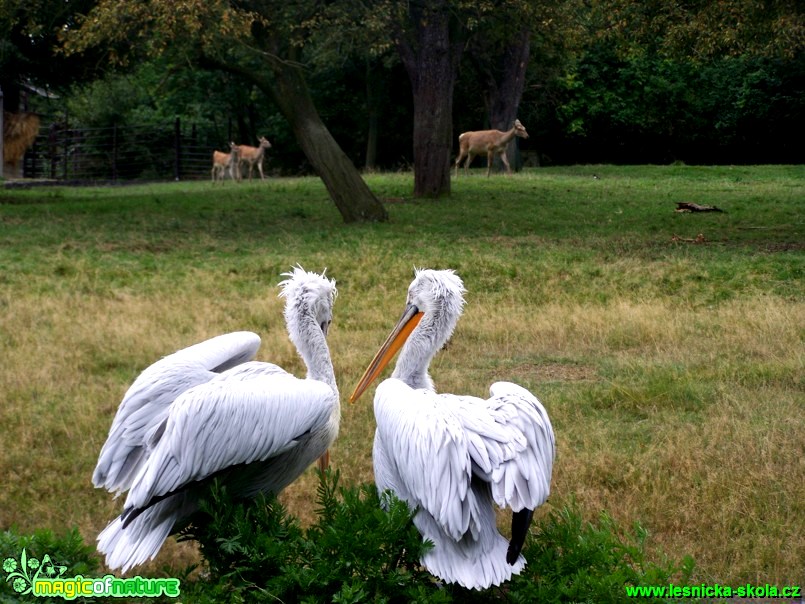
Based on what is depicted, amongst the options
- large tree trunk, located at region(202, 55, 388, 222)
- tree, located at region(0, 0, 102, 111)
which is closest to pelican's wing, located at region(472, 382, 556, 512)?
large tree trunk, located at region(202, 55, 388, 222)

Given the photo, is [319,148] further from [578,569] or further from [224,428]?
[578,569]

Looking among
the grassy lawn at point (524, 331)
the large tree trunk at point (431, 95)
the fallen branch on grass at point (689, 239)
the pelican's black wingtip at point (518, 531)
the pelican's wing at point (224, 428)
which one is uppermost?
the large tree trunk at point (431, 95)

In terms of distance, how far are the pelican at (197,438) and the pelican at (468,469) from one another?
41 cm

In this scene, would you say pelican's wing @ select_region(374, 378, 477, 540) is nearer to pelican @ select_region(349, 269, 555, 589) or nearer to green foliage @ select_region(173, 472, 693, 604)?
pelican @ select_region(349, 269, 555, 589)

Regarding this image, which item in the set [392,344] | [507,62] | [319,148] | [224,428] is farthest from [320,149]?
[507,62]

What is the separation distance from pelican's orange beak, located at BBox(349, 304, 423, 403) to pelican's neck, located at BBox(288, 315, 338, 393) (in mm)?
261

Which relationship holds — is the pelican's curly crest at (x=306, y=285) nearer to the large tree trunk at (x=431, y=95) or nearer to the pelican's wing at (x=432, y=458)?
the pelican's wing at (x=432, y=458)

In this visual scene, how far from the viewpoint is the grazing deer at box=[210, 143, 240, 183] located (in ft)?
83.5

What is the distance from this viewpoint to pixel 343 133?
3422 cm

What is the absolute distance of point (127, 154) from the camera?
3181cm

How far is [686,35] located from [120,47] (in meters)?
8.95

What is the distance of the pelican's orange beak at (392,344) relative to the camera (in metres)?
5.11

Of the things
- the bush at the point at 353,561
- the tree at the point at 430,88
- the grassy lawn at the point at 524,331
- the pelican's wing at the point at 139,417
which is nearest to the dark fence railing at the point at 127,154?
the tree at the point at 430,88

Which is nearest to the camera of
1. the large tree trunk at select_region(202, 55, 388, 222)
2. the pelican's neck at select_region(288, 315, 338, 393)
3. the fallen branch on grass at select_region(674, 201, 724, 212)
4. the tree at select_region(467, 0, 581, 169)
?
the pelican's neck at select_region(288, 315, 338, 393)
